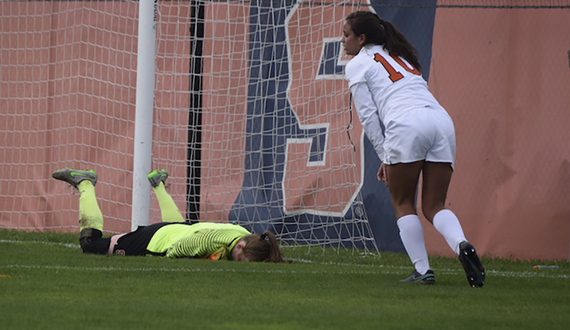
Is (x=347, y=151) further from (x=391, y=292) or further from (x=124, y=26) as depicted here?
(x=391, y=292)

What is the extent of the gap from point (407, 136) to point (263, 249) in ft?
6.15

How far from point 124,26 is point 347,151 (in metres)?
3.12

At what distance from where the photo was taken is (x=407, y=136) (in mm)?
5688

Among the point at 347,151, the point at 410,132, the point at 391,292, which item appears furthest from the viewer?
the point at 347,151

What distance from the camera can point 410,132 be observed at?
5680 millimetres

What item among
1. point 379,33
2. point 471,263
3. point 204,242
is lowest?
point 204,242

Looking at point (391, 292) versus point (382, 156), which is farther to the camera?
point (382, 156)

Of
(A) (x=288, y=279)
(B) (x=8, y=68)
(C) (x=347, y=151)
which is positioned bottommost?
(A) (x=288, y=279)

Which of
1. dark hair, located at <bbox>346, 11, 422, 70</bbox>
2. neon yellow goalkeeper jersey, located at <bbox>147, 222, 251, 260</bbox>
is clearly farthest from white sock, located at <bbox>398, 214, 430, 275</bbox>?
neon yellow goalkeeper jersey, located at <bbox>147, 222, 251, 260</bbox>

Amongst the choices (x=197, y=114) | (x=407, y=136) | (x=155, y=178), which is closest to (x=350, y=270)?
(x=407, y=136)

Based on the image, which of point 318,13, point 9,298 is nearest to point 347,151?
point 318,13

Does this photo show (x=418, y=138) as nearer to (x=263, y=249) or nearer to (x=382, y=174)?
(x=382, y=174)

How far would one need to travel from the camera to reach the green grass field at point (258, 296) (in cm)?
411

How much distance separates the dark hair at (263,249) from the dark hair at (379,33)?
180cm
